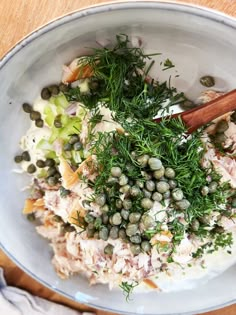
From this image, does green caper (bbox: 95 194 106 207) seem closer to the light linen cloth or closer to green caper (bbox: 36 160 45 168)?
green caper (bbox: 36 160 45 168)

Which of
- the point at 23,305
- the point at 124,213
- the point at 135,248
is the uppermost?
the point at 124,213

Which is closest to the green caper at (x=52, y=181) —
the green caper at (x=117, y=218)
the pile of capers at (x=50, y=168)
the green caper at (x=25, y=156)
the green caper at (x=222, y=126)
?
the pile of capers at (x=50, y=168)

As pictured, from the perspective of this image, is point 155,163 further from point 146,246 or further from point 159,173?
point 146,246

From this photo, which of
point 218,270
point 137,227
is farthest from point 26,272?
point 218,270

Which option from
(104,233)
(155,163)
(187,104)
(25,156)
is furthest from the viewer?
(25,156)

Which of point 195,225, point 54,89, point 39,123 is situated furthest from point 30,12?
point 195,225

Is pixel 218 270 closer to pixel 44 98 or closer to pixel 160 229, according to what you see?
pixel 160 229

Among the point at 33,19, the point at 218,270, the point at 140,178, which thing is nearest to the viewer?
the point at 140,178
